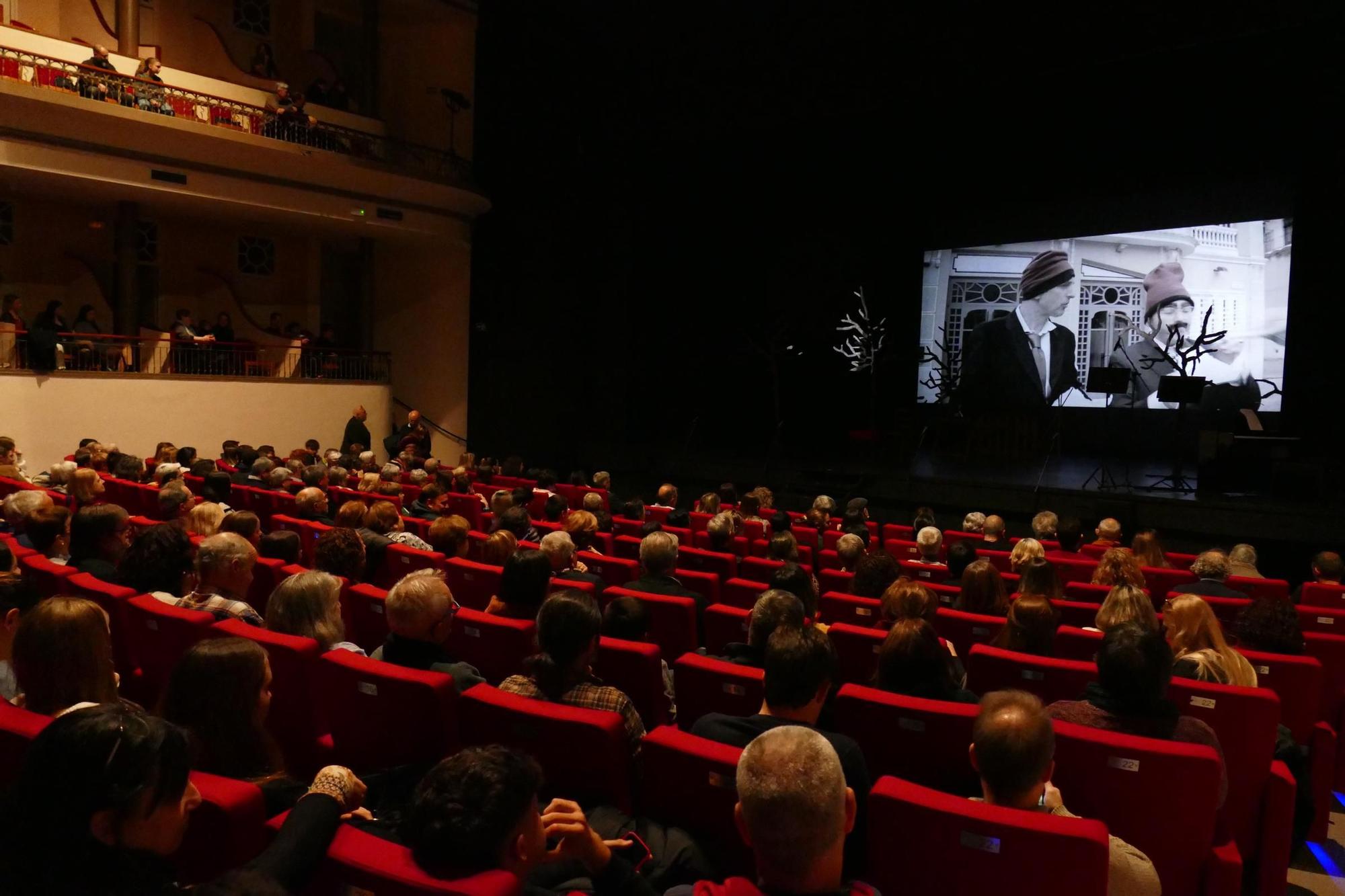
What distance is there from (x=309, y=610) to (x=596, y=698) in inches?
46.4

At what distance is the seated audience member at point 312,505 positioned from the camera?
618cm

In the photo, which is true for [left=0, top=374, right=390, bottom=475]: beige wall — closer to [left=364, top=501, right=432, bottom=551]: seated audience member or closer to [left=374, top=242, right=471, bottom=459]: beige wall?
[left=374, top=242, right=471, bottom=459]: beige wall

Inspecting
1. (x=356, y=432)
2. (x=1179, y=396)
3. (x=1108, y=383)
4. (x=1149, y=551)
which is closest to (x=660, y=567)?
(x=1149, y=551)

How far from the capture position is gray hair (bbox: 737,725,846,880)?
1.58 m

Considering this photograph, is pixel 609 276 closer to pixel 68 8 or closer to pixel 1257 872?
pixel 68 8

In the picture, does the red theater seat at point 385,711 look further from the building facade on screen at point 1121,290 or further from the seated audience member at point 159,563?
the building facade on screen at point 1121,290

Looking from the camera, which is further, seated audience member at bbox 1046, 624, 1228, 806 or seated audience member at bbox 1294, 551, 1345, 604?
seated audience member at bbox 1294, 551, 1345, 604

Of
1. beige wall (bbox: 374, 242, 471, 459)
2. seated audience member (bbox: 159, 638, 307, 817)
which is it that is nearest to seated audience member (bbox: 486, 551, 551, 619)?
seated audience member (bbox: 159, 638, 307, 817)

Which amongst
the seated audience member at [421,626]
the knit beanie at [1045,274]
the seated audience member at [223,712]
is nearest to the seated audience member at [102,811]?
the seated audience member at [223,712]

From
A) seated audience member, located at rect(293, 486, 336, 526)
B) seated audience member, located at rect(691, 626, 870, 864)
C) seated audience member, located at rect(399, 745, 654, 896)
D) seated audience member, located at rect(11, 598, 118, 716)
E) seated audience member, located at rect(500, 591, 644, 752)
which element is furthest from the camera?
seated audience member, located at rect(293, 486, 336, 526)

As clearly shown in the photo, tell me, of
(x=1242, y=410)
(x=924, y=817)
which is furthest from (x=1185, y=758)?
(x=1242, y=410)

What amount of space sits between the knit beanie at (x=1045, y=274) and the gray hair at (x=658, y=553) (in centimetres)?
1156

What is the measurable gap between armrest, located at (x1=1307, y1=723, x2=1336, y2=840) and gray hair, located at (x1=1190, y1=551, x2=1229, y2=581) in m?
1.78

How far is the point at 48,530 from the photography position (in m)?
4.56
